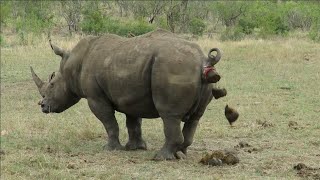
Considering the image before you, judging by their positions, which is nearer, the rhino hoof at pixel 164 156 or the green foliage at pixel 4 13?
the rhino hoof at pixel 164 156

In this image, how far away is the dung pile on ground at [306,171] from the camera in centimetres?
717

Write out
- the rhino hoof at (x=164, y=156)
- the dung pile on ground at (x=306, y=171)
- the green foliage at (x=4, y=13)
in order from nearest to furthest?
1. the dung pile on ground at (x=306, y=171)
2. the rhino hoof at (x=164, y=156)
3. the green foliage at (x=4, y=13)

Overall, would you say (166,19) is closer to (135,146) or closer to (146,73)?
(135,146)

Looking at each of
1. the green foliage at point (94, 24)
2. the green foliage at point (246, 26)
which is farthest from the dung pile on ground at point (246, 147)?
the green foliage at point (246, 26)

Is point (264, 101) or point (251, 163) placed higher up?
point (251, 163)

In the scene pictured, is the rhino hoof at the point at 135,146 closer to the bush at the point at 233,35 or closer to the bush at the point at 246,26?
the bush at the point at 233,35

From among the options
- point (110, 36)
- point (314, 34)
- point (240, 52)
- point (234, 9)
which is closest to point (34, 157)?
point (110, 36)

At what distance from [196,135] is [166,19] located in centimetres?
2815

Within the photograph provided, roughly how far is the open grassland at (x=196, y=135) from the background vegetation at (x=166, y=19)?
482 inches

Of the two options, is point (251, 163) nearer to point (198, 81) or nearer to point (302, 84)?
point (198, 81)

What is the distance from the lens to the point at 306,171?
738 cm

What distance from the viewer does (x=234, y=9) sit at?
152 feet

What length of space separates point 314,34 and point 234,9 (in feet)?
59.3

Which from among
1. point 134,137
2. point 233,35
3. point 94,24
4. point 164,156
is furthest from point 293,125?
point 233,35
